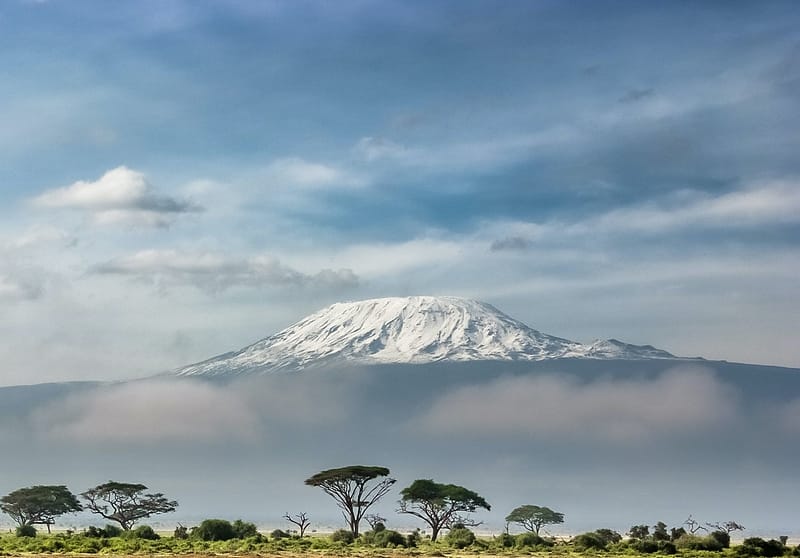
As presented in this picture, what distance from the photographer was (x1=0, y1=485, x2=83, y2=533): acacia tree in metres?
144

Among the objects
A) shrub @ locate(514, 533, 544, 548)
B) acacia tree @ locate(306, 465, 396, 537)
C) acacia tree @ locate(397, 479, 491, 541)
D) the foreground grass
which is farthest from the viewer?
acacia tree @ locate(397, 479, 491, 541)

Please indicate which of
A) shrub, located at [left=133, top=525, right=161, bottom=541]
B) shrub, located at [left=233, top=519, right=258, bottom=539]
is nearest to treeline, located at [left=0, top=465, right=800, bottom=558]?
shrub, located at [left=233, top=519, right=258, bottom=539]

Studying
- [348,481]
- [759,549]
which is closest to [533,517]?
[348,481]

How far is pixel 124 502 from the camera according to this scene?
5694 inches

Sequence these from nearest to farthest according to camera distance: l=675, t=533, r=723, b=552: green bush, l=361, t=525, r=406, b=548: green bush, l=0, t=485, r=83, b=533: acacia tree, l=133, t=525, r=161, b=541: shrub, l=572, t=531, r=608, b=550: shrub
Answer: l=572, t=531, r=608, b=550: shrub
l=361, t=525, r=406, b=548: green bush
l=675, t=533, r=723, b=552: green bush
l=133, t=525, r=161, b=541: shrub
l=0, t=485, r=83, b=533: acacia tree

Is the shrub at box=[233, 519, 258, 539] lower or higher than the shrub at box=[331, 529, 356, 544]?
higher

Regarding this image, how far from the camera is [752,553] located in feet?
304

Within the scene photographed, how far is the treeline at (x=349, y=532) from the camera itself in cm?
9288

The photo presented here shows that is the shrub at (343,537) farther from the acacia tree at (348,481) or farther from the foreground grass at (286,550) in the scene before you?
the acacia tree at (348,481)

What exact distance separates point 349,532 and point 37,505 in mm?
48686

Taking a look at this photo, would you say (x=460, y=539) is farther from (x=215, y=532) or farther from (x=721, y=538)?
(x=721, y=538)

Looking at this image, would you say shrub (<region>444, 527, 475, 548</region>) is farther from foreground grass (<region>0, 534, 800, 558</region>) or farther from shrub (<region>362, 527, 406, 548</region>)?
shrub (<region>362, 527, 406, 548</region>)

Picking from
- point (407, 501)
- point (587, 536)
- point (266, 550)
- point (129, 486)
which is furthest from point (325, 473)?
point (266, 550)

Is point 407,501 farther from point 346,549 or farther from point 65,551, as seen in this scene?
point 65,551
